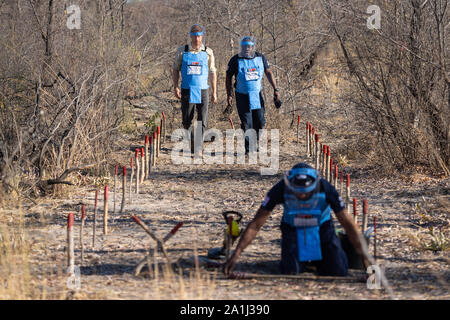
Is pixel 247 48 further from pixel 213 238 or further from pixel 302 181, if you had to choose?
pixel 302 181

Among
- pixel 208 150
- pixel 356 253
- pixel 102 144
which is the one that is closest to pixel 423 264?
pixel 356 253

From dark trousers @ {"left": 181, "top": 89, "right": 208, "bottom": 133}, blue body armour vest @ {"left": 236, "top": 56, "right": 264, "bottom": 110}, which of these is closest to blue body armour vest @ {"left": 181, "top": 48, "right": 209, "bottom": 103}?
dark trousers @ {"left": 181, "top": 89, "right": 208, "bottom": 133}

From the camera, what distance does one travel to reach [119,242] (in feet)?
21.3

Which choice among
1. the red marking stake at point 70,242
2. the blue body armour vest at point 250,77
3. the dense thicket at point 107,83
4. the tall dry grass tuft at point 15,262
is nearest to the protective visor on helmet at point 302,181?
the red marking stake at point 70,242

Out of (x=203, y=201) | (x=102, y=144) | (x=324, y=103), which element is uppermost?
(x=324, y=103)

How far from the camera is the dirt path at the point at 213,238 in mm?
5109

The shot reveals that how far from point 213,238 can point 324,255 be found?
148 cm

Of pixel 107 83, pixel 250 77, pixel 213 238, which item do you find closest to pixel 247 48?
pixel 250 77

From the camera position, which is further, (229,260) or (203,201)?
(203,201)

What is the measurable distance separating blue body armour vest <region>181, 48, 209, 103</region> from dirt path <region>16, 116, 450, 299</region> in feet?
3.70

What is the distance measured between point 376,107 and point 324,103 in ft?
15.9

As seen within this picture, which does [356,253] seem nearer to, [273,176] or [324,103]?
[273,176]

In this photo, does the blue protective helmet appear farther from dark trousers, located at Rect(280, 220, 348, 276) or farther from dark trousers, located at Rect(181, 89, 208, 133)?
dark trousers, located at Rect(181, 89, 208, 133)

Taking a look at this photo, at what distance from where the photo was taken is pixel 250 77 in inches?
386
